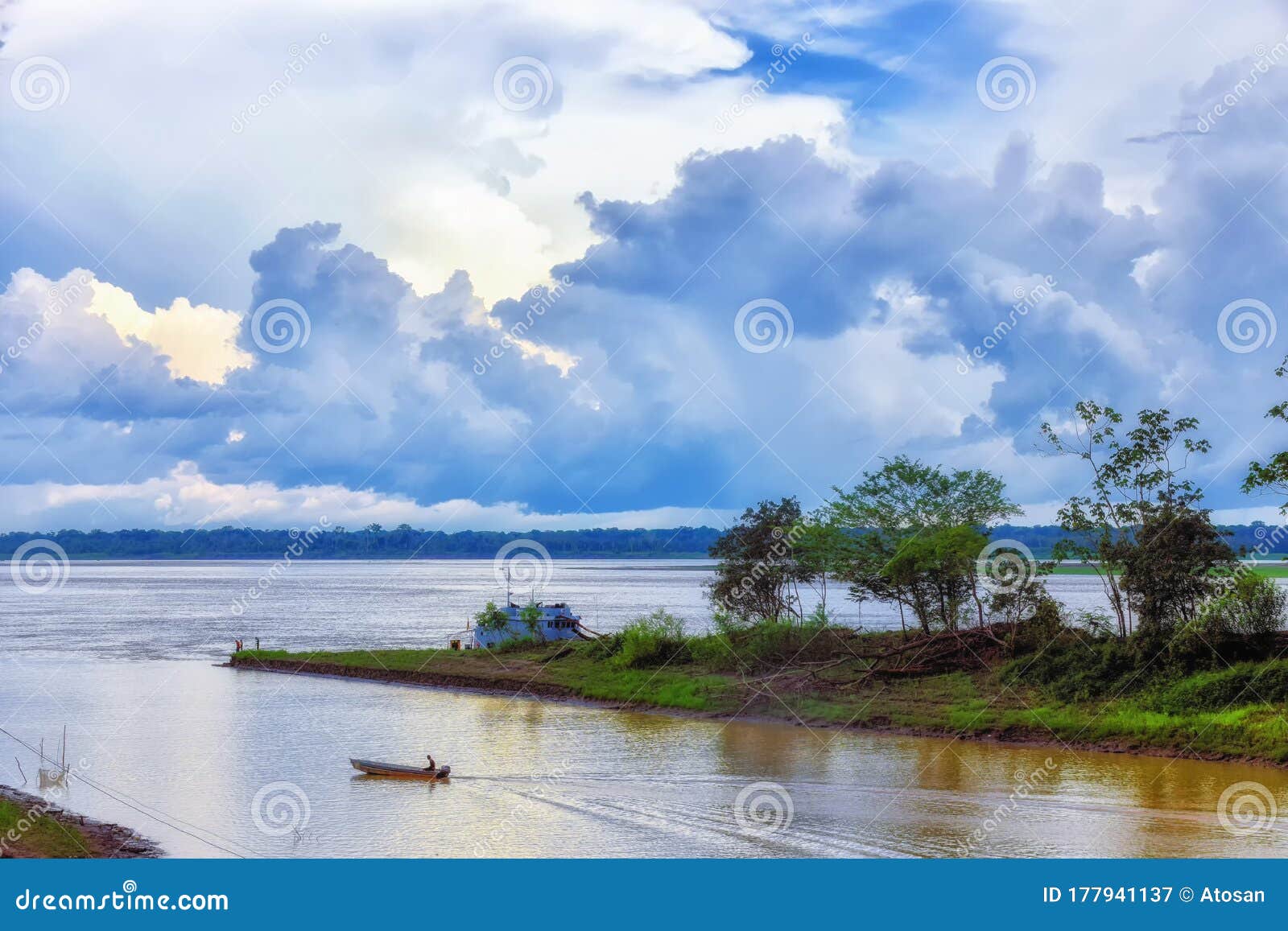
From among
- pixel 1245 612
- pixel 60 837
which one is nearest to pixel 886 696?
pixel 1245 612

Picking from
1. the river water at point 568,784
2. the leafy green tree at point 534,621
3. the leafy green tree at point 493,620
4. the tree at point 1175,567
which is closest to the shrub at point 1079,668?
the tree at point 1175,567

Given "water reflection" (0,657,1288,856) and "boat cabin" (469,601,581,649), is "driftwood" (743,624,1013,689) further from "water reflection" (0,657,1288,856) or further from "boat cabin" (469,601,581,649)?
"boat cabin" (469,601,581,649)

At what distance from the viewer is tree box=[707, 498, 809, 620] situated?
48.8m

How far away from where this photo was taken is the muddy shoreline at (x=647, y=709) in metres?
29.5

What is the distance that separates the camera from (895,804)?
24578mm

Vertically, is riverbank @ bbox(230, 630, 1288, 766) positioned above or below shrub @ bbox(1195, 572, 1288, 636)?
below

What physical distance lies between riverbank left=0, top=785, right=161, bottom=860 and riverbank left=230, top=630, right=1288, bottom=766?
65.6 feet

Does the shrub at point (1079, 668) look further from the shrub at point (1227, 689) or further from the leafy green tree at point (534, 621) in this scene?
the leafy green tree at point (534, 621)

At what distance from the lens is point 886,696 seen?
3678 centimetres

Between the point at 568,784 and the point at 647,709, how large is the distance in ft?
44.2

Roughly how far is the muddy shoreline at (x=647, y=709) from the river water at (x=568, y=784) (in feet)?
1.59

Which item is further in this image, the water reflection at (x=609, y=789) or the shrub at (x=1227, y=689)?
the shrub at (x=1227, y=689)

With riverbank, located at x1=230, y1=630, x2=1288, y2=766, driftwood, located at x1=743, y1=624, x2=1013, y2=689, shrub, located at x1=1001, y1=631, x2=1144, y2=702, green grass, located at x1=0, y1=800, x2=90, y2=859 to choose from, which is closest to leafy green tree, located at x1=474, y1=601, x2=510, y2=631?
riverbank, located at x1=230, y1=630, x2=1288, y2=766

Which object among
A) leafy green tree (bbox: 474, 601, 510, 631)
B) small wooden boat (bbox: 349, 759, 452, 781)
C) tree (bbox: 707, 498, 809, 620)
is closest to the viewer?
small wooden boat (bbox: 349, 759, 452, 781)
